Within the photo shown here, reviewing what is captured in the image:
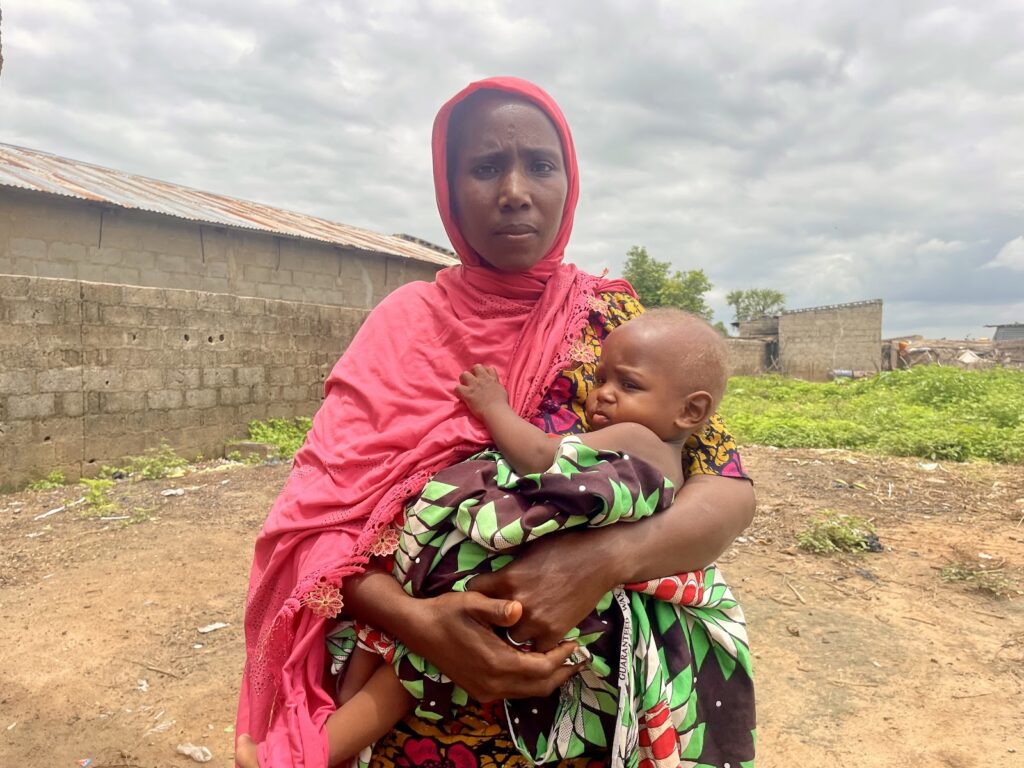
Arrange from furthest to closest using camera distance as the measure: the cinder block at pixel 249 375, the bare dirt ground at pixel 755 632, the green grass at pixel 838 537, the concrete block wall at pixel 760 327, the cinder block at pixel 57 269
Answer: the concrete block wall at pixel 760 327 → the cinder block at pixel 57 269 → the cinder block at pixel 249 375 → the green grass at pixel 838 537 → the bare dirt ground at pixel 755 632

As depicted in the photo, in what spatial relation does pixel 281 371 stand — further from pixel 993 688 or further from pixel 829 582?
pixel 993 688

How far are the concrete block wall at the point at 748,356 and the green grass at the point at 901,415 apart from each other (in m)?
6.91

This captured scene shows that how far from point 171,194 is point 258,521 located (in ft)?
26.9

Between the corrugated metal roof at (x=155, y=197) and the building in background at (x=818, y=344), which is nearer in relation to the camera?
the corrugated metal roof at (x=155, y=197)

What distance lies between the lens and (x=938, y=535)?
5141 millimetres

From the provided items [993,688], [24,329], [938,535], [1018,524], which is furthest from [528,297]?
[24,329]

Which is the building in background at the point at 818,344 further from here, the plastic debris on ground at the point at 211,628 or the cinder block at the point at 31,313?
the plastic debris on ground at the point at 211,628

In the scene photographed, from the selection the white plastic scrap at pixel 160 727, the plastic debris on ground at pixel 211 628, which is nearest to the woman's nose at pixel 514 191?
the white plastic scrap at pixel 160 727

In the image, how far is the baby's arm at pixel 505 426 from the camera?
118 cm

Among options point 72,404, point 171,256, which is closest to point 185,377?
point 72,404

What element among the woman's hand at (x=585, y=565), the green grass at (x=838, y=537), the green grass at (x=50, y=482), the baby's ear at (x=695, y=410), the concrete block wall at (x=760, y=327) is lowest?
the green grass at (x=50, y=482)

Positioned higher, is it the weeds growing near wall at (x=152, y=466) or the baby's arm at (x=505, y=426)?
the baby's arm at (x=505, y=426)

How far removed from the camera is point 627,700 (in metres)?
1.09

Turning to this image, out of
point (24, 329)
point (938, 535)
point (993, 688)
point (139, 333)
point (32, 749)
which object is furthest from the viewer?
point (139, 333)
